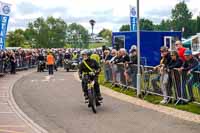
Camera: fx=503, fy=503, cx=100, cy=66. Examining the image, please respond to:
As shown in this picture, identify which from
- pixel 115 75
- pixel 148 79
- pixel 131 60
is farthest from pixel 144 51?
pixel 148 79

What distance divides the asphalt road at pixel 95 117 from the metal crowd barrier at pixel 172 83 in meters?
1.16

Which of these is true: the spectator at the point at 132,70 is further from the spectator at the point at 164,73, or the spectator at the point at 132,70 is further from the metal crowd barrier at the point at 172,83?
the spectator at the point at 164,73

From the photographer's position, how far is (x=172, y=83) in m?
15.6

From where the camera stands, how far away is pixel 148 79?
58.2ft

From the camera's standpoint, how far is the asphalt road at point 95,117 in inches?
459

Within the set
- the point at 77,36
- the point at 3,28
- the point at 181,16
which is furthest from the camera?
the point at 181,16

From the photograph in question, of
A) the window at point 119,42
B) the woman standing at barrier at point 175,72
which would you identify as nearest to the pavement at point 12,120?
the woman standing at barrier at point 175,72

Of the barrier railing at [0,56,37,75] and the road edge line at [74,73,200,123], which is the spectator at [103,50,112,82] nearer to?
the road edge line at [74,73,200,123]

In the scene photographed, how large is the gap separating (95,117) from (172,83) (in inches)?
124

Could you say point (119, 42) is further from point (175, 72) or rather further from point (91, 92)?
point (91, 92)

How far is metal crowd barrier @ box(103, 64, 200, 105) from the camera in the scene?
1433 cm

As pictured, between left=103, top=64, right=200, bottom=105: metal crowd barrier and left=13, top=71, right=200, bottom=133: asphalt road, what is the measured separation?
1.16m

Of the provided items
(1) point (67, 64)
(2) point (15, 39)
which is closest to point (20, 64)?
(1) point (67, 64)

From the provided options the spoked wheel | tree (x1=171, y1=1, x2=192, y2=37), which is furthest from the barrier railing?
tree (x1=171, y1=1, x2=192, y2=37)
